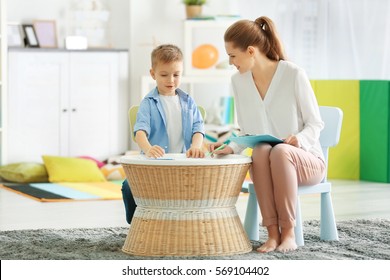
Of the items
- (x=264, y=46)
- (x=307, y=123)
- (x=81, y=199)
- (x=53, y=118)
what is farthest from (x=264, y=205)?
(x=53, y=118)

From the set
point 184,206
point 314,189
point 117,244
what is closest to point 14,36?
point 117,244

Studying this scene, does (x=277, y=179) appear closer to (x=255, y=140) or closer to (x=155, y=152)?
(x=255, y=140)

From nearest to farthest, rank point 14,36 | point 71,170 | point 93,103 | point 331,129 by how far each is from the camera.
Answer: point 331,129 < point 71,170 < point 14,36 < point 93,103

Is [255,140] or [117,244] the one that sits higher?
[255,140]

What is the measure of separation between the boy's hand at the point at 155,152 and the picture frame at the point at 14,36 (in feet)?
12.3

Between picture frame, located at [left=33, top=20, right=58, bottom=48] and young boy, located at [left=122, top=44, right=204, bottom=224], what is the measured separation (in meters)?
3.58

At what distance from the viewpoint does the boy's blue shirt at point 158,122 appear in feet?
12.1

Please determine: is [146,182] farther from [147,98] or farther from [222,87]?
[222,87]

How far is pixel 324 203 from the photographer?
3.78 m

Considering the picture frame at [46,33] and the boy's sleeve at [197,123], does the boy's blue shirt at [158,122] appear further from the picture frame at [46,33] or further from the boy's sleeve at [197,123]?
the picture frame at [46,33]

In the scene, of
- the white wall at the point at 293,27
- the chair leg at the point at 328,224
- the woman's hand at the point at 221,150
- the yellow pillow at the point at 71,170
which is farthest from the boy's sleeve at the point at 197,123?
the white wall at the point at 293,27

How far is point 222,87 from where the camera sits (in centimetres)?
Answer: 755

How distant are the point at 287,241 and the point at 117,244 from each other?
2.31ft
